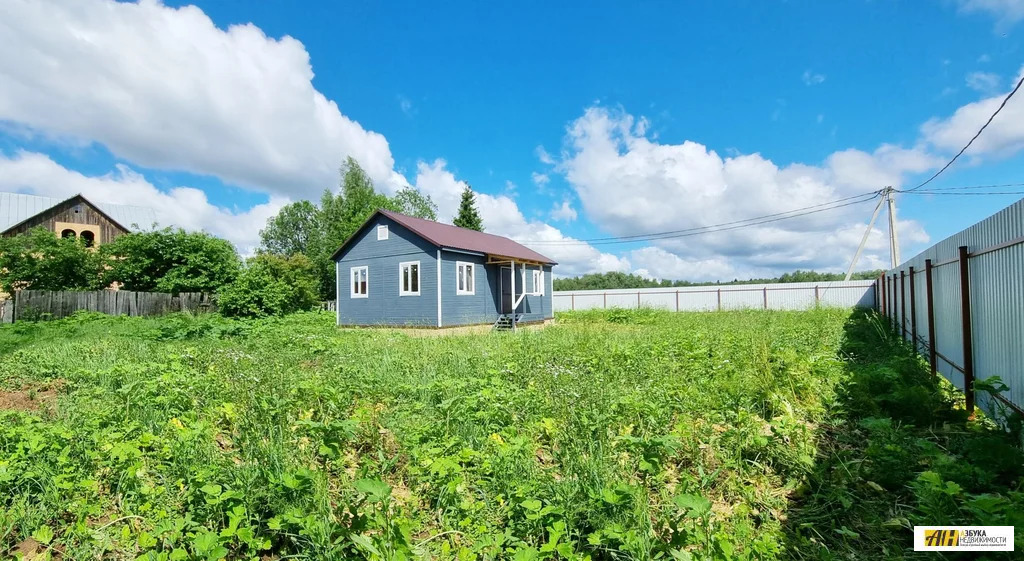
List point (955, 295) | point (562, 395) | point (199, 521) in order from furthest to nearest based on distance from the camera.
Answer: point (955, 295), point (562, 395), point (199, 521)

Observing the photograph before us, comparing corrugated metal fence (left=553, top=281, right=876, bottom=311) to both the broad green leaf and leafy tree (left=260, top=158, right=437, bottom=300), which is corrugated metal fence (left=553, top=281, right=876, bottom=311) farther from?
the broad green leaf

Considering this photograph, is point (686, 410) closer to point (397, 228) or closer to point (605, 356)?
point (605, 356)

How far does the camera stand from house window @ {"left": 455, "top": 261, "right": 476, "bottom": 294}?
16.3 meters

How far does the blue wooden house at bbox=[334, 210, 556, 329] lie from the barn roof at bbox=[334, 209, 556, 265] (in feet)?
0.14

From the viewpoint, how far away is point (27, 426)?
3.47 m

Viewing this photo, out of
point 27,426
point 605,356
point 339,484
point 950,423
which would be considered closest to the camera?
point 339,484

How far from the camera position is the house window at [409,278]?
52.3 ft

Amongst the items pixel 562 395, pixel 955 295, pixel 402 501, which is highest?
pixel 955 295

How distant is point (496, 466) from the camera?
2.83m

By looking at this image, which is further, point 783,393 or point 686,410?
point 783,393

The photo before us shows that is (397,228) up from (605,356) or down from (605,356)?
up

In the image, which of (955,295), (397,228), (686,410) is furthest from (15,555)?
(397,228)

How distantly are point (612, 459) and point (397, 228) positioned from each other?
14.6 meters
